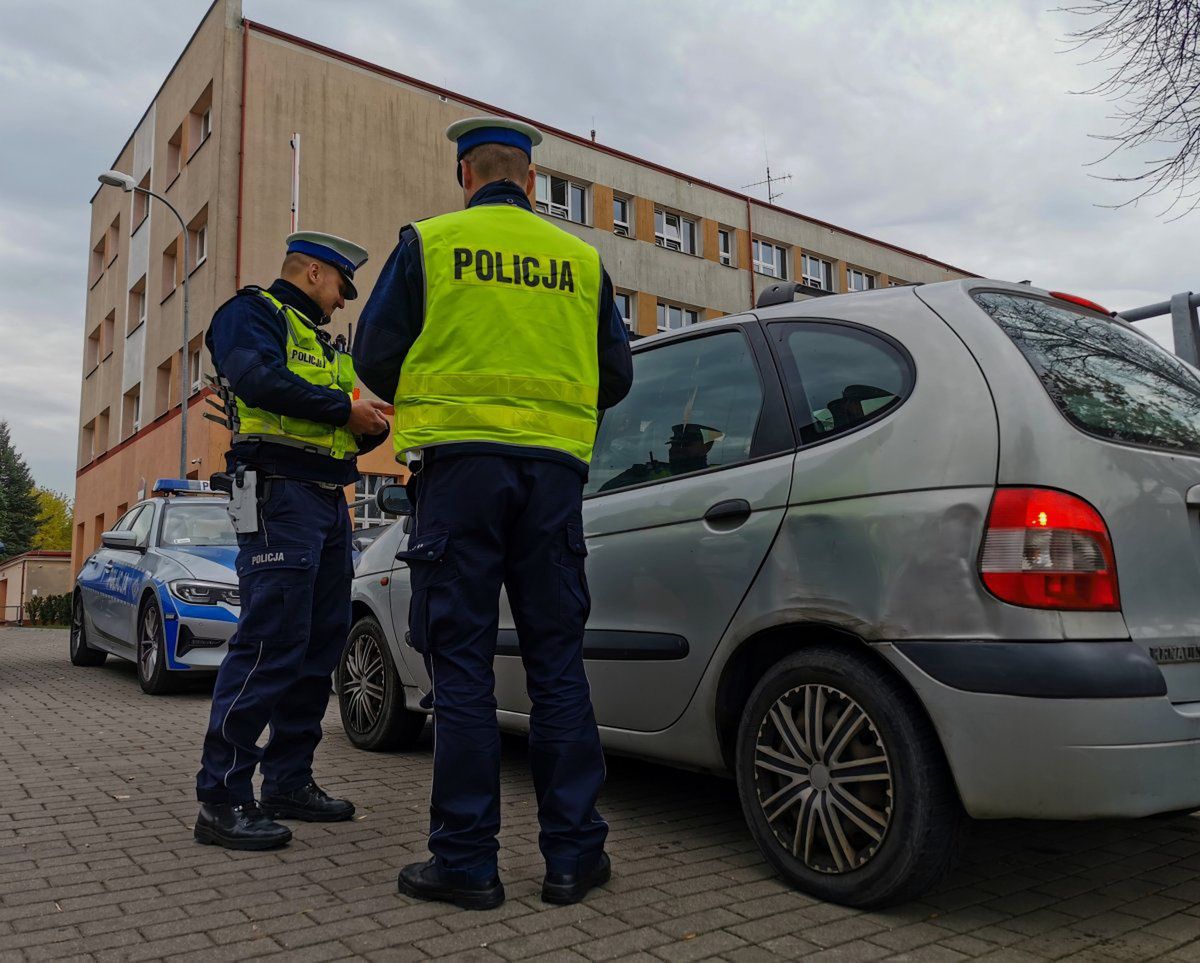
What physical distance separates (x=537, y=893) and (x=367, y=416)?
1.69 meters

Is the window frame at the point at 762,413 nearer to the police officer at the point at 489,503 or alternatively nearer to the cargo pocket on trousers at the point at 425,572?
the police officer at the point at 489,503

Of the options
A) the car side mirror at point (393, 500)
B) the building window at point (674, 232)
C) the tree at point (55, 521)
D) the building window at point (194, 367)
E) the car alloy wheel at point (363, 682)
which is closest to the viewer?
the car side mirror at point (393, 500)

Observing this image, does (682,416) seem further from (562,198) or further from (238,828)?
(562,198)

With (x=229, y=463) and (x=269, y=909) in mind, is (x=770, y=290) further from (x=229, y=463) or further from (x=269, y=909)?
(x=269, y=909)

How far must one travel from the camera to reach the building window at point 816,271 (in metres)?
33.7

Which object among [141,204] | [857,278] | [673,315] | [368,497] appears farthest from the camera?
[857,278]

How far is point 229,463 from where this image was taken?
382 cm

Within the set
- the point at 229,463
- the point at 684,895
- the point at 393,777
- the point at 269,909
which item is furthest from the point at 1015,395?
the point at 393,777

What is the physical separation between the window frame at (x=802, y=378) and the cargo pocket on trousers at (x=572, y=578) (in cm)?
70

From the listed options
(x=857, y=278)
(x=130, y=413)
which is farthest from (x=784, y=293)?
(x=857, y=278)

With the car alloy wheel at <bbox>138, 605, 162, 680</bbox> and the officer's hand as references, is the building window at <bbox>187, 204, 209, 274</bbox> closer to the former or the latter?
the car alloy wheel at <bbox>138, 605, 162, 680</bbox>

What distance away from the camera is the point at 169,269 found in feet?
84.9

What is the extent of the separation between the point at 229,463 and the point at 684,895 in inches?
82.7

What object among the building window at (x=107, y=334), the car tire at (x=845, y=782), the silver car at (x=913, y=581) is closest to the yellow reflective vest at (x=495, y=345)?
the silver car at (x=913, y=581)
